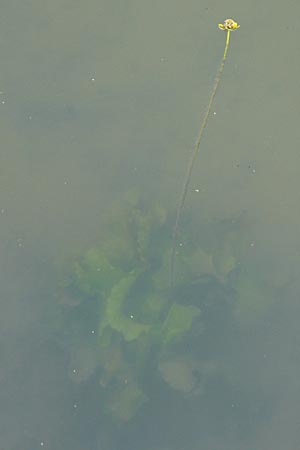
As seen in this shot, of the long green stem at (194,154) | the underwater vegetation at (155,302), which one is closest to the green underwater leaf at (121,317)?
the underwater vegetation at (155,302)

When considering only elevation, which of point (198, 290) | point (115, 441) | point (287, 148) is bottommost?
point (115, 441)

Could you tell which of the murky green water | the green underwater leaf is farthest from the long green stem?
the green underwater leaf

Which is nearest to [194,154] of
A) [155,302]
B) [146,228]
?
[146,228]

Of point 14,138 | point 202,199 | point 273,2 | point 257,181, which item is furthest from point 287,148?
point 14,138

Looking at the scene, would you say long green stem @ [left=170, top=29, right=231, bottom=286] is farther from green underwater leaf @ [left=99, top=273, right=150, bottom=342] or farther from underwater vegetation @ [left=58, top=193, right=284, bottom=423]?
green underwater leaf @ [left=99, top=273, right=150, bottom=342]

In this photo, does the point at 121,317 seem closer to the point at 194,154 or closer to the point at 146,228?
the point at 146,228

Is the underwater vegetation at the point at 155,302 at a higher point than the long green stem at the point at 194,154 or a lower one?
lower

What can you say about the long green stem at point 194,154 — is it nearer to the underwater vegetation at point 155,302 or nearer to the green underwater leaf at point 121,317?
the underwater vegetation at point 155,302

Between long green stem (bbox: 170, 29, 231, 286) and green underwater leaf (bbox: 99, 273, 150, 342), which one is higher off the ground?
long green stem (bbox: 170, 29, 231, 286)

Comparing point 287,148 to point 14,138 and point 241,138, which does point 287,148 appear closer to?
point 241,138
